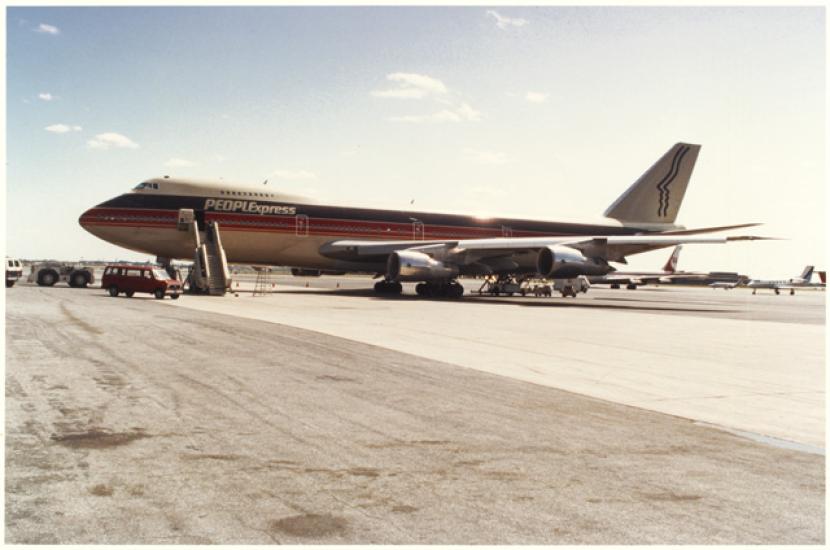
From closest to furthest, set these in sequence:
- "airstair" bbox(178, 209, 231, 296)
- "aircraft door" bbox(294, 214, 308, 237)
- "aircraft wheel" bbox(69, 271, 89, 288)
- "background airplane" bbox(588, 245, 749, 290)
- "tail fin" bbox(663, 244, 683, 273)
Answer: "airstair" bbox(178, 209, 231, 296) < "aircraft door" bbox(294, 214, 308, 237) < "aircraft wheel" bbox(69, 271, 89, 288) < "background airplane" bbox(588, 245, 749, 290) < "tail fin" bbox(663, 244, 683, 273)

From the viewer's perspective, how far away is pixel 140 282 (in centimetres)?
3058

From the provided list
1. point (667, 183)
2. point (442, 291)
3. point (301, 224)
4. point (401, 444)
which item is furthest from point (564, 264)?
point (401, 444)

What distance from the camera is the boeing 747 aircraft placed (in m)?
33.0

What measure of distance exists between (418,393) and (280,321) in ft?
36.8

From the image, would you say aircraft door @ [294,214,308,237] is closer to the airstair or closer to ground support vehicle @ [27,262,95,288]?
the airstair

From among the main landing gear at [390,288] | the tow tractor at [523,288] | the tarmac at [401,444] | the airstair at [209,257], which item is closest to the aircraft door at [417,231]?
the main landing gear at [390,288]

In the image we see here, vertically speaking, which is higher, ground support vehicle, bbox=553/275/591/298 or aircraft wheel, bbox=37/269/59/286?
aircraft wheel, bbox=37/269/59/286

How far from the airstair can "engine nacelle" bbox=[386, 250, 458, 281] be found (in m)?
8.29

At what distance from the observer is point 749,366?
13.2m

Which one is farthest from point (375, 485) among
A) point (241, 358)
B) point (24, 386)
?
point (241, 358)

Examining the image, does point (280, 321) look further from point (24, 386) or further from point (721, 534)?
point (721, 534)

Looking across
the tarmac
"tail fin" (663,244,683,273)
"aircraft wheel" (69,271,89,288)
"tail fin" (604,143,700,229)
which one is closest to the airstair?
"aircraft wheel" (69,271,89,288)

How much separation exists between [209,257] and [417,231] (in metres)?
11.6

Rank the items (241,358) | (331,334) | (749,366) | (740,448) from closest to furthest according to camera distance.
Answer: (740,448)
(241,358)
(749,366)
(331,334)
